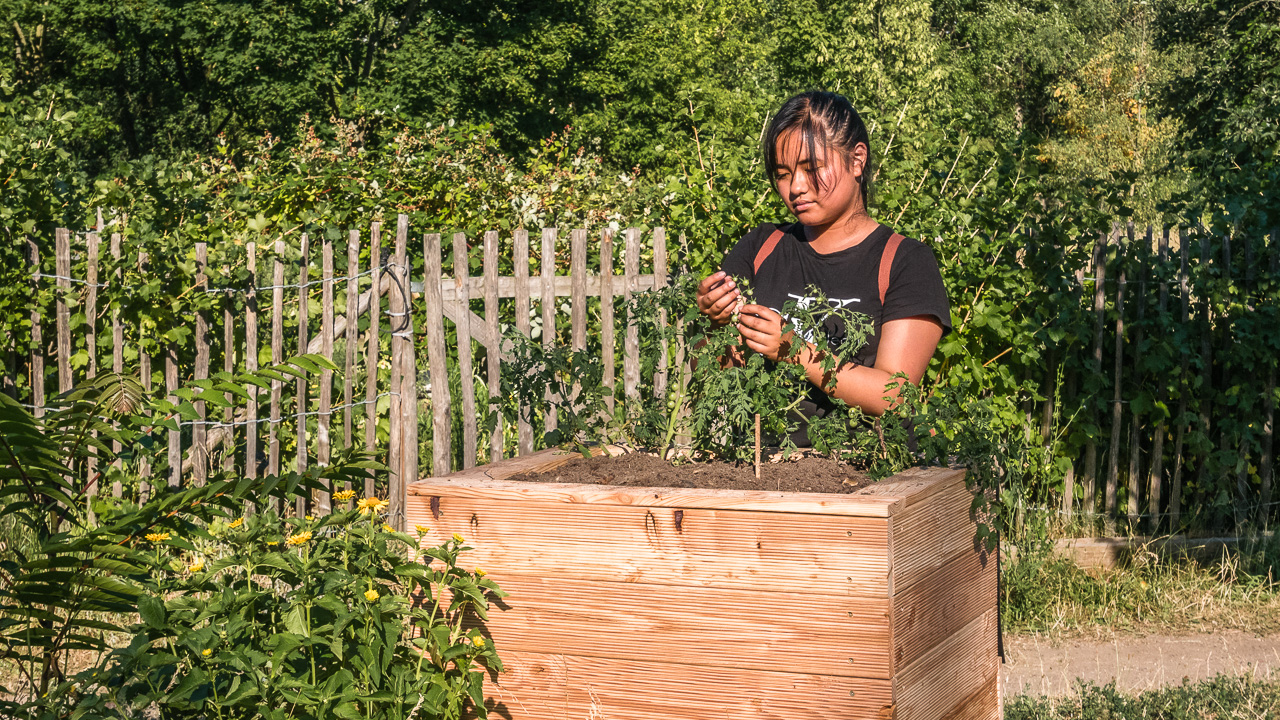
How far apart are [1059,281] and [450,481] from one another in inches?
163

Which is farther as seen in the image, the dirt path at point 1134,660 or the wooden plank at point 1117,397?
the wooden plank at point 1117,397

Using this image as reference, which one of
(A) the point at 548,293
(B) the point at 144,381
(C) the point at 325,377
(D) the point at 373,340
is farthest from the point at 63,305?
(A) the point at 548,293

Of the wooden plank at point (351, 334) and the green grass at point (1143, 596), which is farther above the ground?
the wooden plank at point (351, 334)

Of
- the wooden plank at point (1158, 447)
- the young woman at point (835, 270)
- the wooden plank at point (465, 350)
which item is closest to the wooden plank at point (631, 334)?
the wooden plank at point (465, 350)

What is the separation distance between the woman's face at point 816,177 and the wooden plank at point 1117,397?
140 inches

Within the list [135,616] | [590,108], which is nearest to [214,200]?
[135,616]

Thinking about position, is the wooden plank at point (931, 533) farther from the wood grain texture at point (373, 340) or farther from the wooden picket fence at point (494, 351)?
the wood grain texture at point (373, 340)

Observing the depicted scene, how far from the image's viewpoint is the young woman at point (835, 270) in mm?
2082

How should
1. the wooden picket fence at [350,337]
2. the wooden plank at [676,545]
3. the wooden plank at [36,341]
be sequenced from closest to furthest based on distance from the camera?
the wooden plank at [676,545], the wooden picket fence at [350,337], the wooden plank at [36,341]

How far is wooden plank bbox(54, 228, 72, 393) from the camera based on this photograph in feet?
17.2

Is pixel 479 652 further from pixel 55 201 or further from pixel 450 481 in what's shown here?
pixel 55 201

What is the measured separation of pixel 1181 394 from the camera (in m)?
5.34

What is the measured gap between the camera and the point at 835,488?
6.08 feet

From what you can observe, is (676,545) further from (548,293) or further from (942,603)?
(548,293)
